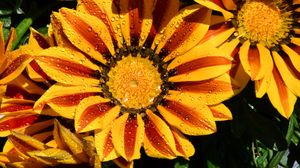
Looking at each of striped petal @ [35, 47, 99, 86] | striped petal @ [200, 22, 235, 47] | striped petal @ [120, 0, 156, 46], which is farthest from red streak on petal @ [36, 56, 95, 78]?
striped petal @ [200, 22, 235, 47]

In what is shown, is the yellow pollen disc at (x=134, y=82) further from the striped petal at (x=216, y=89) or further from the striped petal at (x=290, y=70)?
the striped petal at (x=290, y=70)

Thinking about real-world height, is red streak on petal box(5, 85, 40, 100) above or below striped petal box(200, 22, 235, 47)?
below

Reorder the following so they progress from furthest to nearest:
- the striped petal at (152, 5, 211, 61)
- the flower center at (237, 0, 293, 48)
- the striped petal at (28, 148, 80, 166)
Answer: the flower center at (237, 0, 293, 48) < the striped petal at (152, 5, 211, 61) < the striped petal at (28, 148, 80, 166)

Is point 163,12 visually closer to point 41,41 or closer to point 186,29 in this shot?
point 186,29

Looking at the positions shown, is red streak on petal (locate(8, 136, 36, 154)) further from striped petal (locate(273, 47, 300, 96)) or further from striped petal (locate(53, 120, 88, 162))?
striped petal (locate(273, 47, 300, 96))

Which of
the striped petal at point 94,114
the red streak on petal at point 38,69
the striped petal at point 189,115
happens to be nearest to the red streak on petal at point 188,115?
the striped petal at point 189,115

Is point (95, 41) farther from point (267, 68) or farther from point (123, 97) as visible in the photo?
point (267, 68)

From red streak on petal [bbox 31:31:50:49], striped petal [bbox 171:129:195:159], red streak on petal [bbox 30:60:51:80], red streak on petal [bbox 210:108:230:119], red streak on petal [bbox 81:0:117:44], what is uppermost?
red streak on petal [bbox 81:0:117:44]

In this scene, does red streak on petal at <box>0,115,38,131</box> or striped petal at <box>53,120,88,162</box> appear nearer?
striped petal at <box>53,120,88,162</box>
